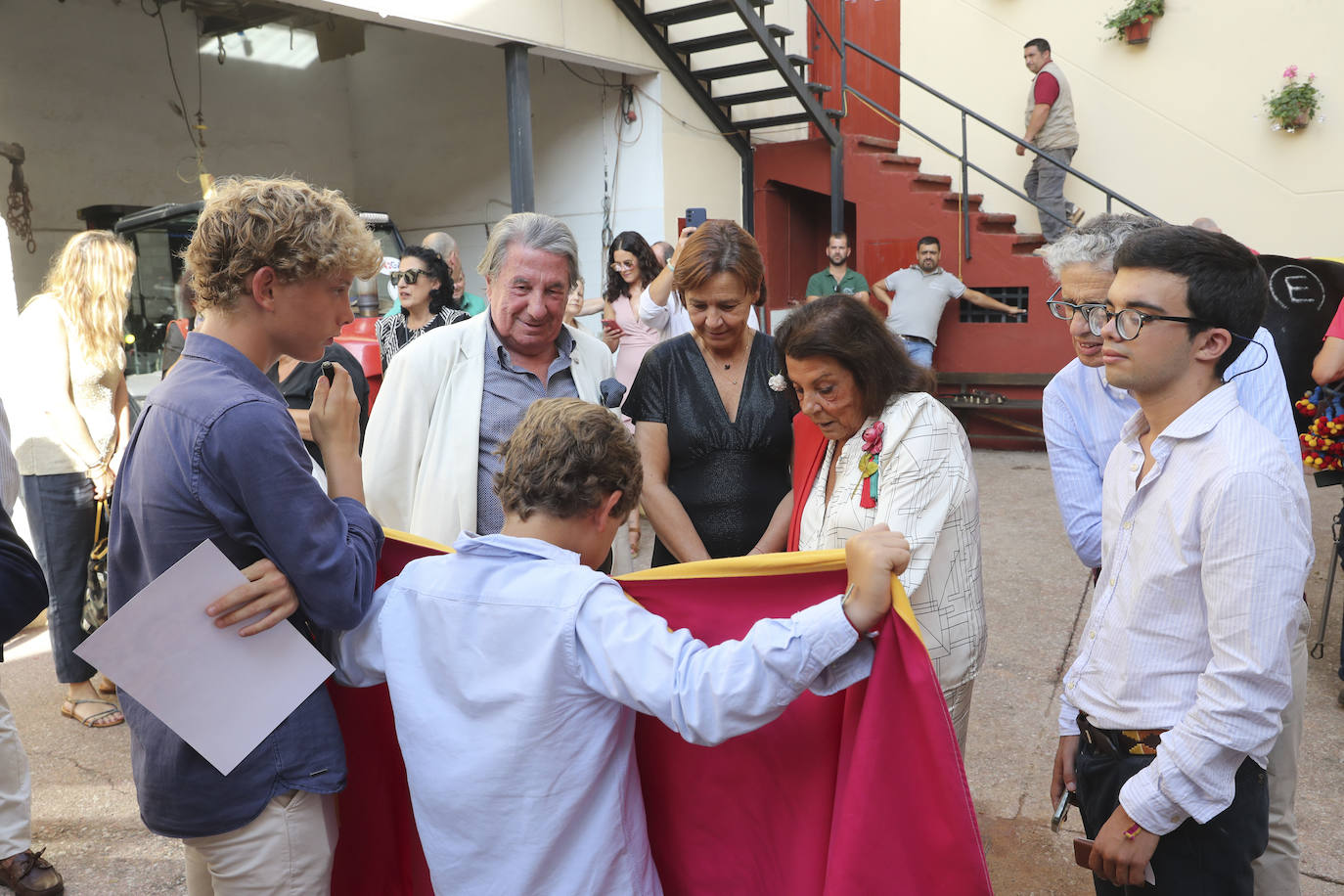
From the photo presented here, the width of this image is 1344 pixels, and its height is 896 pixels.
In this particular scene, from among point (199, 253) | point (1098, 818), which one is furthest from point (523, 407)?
point (1098, 818)

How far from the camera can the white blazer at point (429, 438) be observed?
2574 millimetres

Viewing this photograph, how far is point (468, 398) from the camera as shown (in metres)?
2.63

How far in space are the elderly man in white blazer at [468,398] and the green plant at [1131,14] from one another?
949cm

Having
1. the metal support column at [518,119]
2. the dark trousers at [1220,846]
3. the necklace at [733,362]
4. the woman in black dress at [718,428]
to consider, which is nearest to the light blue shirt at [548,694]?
the dark trousers at [1220,846]

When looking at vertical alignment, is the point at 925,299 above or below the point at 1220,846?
above

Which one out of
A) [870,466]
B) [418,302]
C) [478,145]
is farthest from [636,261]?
[478,145]

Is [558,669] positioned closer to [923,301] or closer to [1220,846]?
[1220,846]

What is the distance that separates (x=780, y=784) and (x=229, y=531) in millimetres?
1081

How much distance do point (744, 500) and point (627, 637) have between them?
1.36 m

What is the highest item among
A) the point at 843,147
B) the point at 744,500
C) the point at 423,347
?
the point at 843,147

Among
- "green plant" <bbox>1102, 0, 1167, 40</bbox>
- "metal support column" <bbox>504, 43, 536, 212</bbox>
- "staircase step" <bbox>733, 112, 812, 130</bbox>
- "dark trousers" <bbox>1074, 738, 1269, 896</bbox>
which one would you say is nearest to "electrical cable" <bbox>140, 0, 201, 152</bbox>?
"metal support column" <bbox>504, 43, 536, 212</bbox>

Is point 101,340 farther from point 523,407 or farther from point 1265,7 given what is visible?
point 1265,7

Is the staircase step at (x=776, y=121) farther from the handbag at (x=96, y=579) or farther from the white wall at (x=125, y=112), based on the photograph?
the handbag at (x=96, y=579)

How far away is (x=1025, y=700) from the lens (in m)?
4.15
